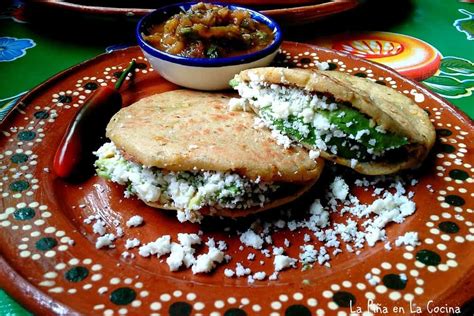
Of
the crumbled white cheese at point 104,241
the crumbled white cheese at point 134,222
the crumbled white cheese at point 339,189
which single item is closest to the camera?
the crumbled white cheese at point 104,241

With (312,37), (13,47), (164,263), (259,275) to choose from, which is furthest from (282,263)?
(13,47)

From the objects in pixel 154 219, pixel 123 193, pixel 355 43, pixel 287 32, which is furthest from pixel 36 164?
pixel 355 43

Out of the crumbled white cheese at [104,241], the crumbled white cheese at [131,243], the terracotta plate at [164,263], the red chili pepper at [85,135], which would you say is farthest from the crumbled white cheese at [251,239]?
the red chili pepper at [85,135]

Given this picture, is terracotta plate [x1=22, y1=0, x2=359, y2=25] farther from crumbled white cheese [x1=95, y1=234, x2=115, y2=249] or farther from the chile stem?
crumbled white cheese [x1=95, y1=234, x2=115, y2=249]

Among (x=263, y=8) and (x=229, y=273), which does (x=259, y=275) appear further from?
(x=263, y=8)

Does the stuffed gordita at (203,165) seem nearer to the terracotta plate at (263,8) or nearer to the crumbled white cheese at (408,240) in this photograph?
the crumbled white cheese at (408,240)

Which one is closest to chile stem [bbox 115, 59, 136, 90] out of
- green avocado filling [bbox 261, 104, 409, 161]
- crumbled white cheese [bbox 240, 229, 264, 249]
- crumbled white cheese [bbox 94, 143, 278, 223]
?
crumbled white cheese [bbox 94, 143, 278, 223]
